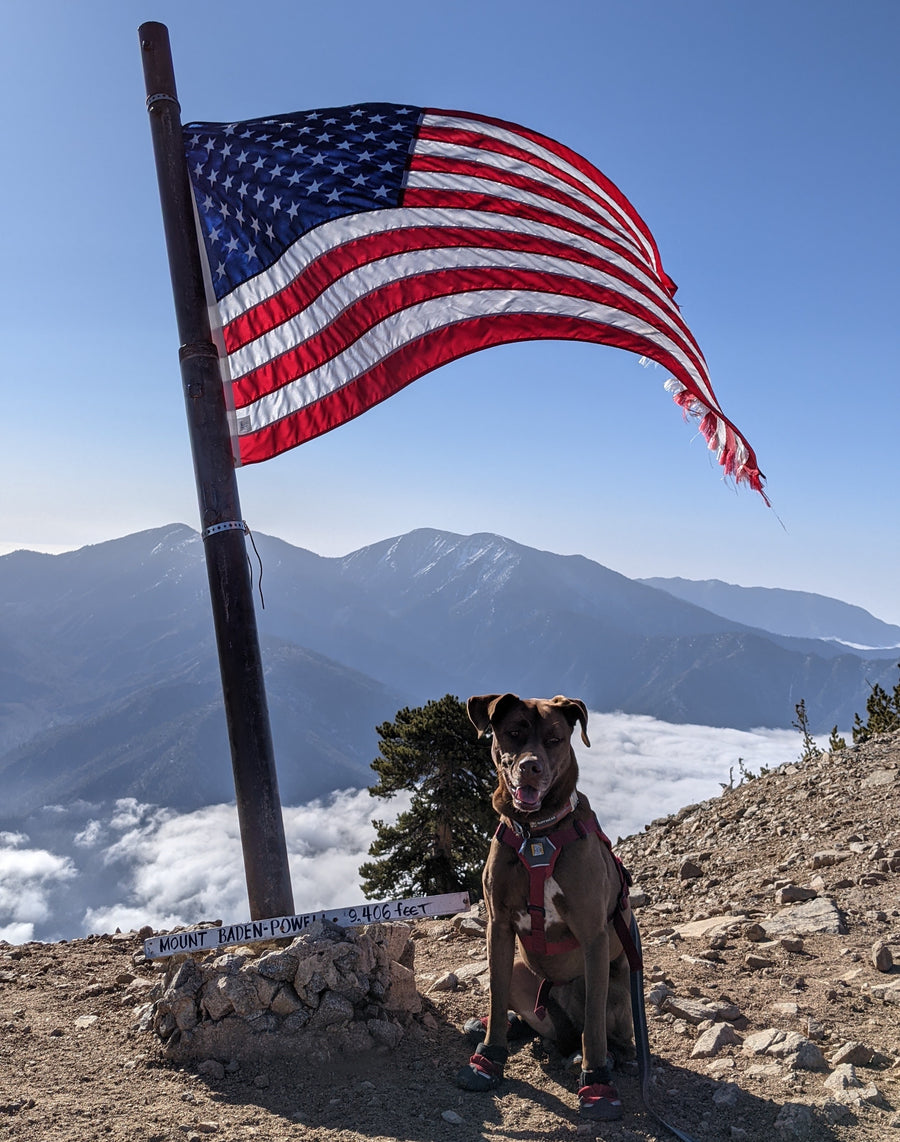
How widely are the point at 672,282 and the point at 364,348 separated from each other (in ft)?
11.3

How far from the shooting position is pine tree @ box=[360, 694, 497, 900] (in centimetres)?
1991

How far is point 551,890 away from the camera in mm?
4215

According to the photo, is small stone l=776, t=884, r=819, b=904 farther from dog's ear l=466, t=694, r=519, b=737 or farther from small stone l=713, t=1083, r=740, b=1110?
dog's ear l=466, t=694, r=519, b=737

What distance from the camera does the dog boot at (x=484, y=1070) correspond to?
14.3 feet

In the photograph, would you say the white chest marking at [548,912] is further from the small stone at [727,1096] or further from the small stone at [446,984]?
the small stone at [446,984]

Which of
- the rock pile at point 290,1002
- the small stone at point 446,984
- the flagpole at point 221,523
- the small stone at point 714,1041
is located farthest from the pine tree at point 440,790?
the small stone at point 714,1041

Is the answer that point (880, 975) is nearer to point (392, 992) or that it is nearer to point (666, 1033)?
point (666, 1033)

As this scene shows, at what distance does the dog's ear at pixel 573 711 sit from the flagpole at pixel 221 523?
7.52 feet

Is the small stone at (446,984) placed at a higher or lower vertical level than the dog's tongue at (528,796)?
lower

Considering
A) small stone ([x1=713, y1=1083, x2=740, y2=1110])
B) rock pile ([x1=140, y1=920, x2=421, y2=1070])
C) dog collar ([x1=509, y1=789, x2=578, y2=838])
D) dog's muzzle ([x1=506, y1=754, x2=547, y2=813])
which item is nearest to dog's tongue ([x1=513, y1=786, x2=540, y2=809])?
dog's muzzle ([x1=506, y1=754, x2=547, y2=813])

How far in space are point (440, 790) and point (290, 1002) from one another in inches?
613

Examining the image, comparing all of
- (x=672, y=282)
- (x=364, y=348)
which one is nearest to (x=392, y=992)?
(x=364, y=348)

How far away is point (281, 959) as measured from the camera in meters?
5.00

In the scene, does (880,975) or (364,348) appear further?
(364,348)
